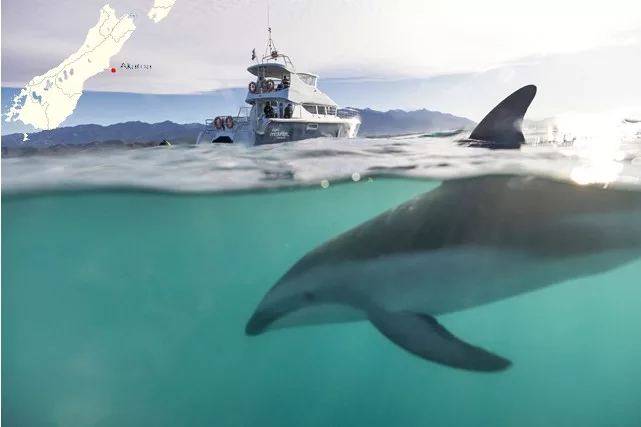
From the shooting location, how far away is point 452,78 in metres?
5.63

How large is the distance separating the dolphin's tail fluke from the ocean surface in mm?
255

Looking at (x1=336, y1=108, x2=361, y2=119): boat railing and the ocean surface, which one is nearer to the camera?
(x1=336, y1=108, x2=361, y2=119): boat railing

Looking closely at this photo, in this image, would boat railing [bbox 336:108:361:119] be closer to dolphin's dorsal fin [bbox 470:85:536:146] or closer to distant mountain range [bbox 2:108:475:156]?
distant mountain range [bbox 2:108:475:156]

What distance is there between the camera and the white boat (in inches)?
211

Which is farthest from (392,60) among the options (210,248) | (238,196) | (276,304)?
(210,248)

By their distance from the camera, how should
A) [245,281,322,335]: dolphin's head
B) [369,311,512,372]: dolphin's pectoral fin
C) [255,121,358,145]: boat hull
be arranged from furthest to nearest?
[255,121,358,145]: boat hull < [245,281,322,335]: dolphin's head < [369,311,512,372]: dolphin's pectoral fin

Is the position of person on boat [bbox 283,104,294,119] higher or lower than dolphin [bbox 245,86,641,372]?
higher

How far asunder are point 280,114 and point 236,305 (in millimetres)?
6031

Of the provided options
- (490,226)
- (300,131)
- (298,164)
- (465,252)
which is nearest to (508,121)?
(490,226)

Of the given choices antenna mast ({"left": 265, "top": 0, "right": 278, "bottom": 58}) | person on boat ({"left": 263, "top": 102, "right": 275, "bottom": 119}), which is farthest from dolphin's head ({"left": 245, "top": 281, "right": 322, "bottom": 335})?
antenna mast ({"left": 265, "top": 0, "right": 278, "bottom": 58})

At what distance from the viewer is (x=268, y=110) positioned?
5906 mm

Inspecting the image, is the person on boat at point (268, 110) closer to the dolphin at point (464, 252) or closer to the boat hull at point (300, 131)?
the boat hull at point (300, 131)

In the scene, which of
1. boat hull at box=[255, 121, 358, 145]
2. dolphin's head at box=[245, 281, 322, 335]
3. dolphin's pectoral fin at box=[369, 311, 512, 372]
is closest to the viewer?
dolphin's pectoral fin at box=[369, 311, 512, 372]

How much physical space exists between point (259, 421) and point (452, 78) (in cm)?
668
